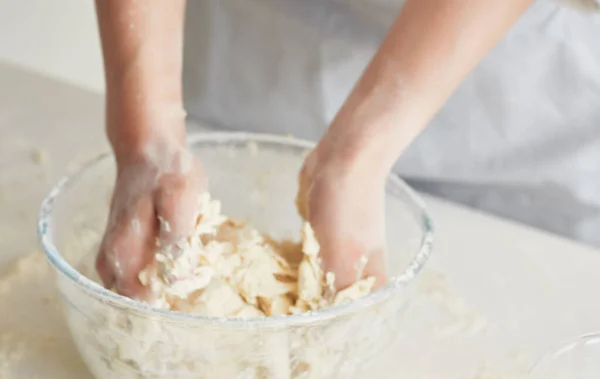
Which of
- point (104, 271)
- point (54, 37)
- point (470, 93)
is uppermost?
point (470, 93)

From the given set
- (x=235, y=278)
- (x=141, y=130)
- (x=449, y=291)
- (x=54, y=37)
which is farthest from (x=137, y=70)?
(x=54, y=37)

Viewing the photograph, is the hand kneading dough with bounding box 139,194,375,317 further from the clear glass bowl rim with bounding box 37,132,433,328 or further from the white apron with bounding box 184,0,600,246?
the white apron with bounding box 184,0,600,246

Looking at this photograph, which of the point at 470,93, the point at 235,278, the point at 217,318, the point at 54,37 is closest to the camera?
the point at 217,318

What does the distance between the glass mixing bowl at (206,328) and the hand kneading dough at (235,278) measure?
0.04m

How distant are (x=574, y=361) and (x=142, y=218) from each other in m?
0.29

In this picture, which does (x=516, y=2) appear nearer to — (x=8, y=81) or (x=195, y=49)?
(x=195, y=49)

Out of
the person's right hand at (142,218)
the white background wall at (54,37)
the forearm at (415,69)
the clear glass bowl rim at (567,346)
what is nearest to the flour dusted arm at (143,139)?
the person's right hand at (142,218)

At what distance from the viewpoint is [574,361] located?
0.47 m

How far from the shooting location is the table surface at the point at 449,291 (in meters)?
0.51

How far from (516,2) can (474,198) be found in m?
0.29

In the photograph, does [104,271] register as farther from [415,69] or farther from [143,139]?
[415,69]

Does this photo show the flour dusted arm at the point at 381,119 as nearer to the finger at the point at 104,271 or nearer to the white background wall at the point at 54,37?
the finger at the point at 104,271

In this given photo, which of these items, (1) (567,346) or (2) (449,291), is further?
(2) (449,291)

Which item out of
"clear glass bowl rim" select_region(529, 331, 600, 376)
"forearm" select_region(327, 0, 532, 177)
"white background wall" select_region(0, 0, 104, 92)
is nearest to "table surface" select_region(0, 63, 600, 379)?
"clear glass bowl rim" select_region(529, 331, 600, 376)
